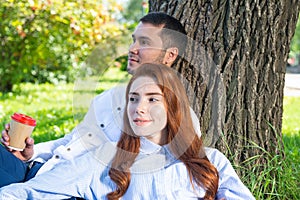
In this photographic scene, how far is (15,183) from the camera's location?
2.72 meters

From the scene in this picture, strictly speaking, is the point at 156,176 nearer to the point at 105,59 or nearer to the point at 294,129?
the point at 105,59

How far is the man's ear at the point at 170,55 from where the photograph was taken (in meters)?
2.89

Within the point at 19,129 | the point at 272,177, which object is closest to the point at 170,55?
the point at 19,129

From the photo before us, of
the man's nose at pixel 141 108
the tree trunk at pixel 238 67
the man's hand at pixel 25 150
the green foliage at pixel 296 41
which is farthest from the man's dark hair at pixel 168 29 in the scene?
the green foliage at pixel 296 41

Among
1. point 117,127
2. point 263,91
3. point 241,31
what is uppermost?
point 241,31

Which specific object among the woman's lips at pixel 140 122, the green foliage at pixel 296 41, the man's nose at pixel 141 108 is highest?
the green foliage at pixel 296 41

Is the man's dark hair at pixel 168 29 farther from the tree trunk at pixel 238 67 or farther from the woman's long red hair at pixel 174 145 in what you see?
the woman's long red hair at pixel 174 145

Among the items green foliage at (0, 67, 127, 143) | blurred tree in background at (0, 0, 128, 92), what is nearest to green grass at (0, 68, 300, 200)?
green foliage at (0, 67, 127, 143)

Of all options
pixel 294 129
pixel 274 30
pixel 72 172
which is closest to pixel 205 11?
pixel 274 30

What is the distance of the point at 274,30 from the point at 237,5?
287 millimetres

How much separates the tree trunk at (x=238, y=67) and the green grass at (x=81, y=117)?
131 mm

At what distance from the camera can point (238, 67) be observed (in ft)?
11.2

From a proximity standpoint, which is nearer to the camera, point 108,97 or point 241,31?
point 108,97

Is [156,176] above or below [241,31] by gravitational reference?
below
